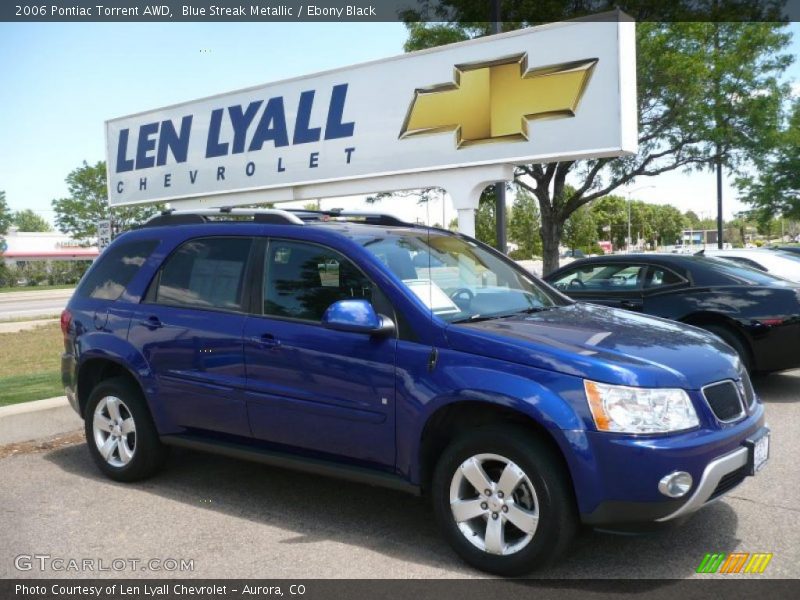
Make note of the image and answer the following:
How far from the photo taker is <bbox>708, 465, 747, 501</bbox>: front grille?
3.69 m

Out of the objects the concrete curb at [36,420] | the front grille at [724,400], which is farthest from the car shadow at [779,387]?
the concrete curb at [36,420]

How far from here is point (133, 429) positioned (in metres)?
5.42

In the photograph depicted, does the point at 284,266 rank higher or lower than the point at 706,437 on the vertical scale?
higher

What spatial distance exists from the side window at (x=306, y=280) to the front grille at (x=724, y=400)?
186cm

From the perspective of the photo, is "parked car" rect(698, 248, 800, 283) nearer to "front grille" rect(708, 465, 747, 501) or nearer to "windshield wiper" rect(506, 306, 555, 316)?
"windshield wiper" rect(506, 306, 555, 316)

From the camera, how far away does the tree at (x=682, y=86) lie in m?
19.0

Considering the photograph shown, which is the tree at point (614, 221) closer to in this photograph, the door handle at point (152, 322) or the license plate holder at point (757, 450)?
the door handle at point (152, 322)

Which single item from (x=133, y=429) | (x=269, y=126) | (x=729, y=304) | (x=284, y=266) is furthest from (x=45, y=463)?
(x=269, y=126)

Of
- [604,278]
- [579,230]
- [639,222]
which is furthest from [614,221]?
[604,278]

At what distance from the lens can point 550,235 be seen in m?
21.8

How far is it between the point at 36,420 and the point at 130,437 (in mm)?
2485

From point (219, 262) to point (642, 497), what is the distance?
306 centimetres

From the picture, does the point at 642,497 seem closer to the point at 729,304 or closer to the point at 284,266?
the point at 284,266

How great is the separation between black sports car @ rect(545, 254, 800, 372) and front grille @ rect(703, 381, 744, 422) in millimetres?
4069
